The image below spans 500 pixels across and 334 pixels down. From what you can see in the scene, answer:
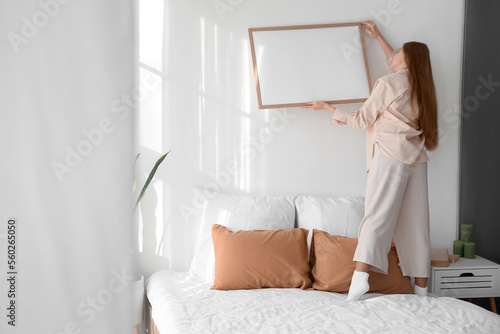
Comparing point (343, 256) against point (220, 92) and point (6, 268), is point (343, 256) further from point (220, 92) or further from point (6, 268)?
point (6, 268)

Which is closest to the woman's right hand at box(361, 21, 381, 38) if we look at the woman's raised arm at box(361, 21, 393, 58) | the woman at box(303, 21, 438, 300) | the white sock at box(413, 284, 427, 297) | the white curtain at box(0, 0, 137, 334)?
the woman's raised arm at box(361, 21, 393, 58)

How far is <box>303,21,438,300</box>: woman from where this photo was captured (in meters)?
2.75

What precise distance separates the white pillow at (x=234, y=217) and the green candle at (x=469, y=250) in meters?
1.16

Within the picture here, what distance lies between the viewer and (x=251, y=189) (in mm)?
3297

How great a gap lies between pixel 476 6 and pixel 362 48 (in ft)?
2.71

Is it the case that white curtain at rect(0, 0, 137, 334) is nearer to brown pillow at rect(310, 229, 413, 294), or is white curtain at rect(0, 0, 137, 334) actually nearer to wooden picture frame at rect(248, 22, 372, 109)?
brown pillow at rect(310, 229, 413, 294)

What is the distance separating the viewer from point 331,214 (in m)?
3.11

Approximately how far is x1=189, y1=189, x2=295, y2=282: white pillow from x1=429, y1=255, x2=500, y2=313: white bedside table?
0.93m

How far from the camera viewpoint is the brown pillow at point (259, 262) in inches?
110

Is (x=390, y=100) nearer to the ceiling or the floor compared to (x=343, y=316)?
nearer to the ceiling

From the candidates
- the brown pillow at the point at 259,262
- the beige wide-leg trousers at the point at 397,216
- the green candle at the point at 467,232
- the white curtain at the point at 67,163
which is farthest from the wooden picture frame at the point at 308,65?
the white curtain at the point at 67,163

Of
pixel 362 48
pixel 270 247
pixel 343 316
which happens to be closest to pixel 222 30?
pixel 362 48

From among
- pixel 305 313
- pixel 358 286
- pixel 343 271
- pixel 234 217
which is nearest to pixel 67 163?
pixel 305 313

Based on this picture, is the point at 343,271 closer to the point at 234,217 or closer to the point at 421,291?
the point at 421,291
